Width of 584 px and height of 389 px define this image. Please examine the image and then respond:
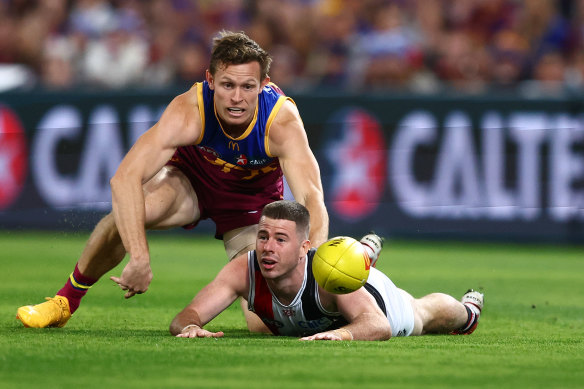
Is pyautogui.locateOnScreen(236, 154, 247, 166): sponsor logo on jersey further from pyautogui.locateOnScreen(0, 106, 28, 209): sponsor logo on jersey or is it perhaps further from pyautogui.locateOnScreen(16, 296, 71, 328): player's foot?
pyautogui.locateOnScreen(0, 106, 28, 209): sponsor logo on jersey

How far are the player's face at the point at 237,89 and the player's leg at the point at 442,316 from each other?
1963mm

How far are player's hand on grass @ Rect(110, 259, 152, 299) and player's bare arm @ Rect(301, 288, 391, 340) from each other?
1173 millimetres

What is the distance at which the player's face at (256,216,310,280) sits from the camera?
7.07 m

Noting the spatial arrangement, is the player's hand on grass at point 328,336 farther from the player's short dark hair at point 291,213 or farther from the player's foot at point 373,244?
the player's foot at point 373,244

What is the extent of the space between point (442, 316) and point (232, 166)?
81.3 inches

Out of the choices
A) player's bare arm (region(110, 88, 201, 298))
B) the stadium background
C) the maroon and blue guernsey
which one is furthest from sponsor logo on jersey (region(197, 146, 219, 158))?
the stadium background

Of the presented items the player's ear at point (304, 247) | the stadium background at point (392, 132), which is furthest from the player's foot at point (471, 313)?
the stadium background at point (392, 132)

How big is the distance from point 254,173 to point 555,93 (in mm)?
8769

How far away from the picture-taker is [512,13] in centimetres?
1811

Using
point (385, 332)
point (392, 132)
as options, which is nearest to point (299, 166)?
point (385, 332)

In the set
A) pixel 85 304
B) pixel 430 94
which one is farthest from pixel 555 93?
pixel 85 304

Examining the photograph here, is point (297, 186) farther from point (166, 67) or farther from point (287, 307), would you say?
point (166, 67)

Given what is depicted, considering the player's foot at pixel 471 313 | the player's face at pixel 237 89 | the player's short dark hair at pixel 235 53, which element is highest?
the player's short dark hair at pixel 235 53

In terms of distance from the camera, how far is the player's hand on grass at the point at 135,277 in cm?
715
